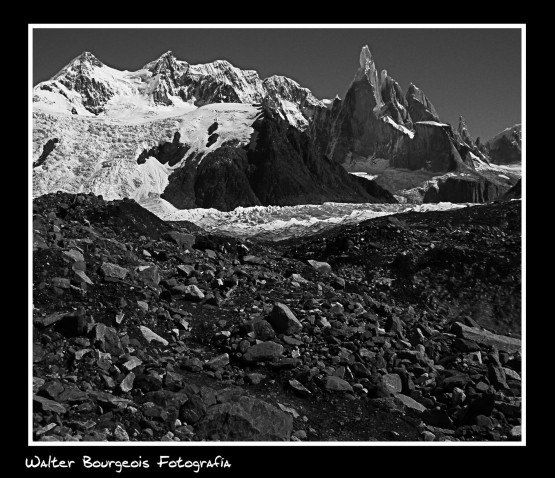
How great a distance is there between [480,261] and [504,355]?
258 inches

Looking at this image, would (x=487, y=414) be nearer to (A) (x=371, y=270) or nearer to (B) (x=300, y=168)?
(A) (x=371, y=270)

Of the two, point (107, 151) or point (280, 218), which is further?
point (107, 151)

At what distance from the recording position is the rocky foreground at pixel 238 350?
7.95 m

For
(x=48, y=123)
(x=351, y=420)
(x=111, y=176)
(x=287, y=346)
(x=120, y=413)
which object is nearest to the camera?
(x=120, y=413)

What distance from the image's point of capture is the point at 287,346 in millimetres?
10062

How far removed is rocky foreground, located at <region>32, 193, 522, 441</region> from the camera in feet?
26.1

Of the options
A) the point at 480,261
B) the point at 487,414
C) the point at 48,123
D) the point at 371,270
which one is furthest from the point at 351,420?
the point at 48,123

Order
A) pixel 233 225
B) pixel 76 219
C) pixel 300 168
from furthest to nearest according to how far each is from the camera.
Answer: pixel 300 168, pixel 233 225, pixel 76 219

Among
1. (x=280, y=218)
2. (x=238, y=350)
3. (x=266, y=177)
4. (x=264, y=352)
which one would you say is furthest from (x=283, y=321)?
(x=266, y=177)

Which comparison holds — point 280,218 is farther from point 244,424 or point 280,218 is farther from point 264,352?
point 244,424

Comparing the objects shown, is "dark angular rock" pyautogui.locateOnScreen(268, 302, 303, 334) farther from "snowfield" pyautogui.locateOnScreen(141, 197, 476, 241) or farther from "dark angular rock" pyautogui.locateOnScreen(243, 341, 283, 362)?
"snowfield" pyautogui.locateOnScreen(141, 197, 476, 241)

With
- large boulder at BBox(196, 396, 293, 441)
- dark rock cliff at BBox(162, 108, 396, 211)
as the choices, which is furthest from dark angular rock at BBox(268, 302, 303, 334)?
dark rock cliff at BBox(162, 108, 396, 211)

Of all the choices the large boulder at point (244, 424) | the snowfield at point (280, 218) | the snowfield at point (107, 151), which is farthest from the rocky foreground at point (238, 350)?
the snowfield at point (107, 151)

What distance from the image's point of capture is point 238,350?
982 cm
